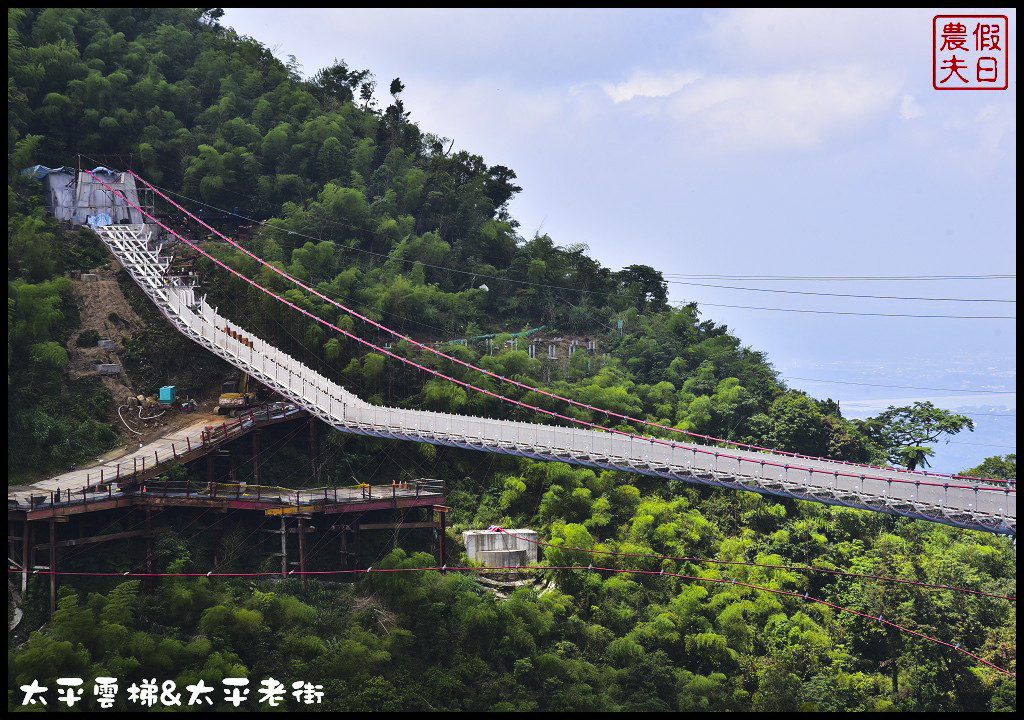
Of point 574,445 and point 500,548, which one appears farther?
point 500,548

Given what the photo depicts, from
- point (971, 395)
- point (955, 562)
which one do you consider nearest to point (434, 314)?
point (955, 562)

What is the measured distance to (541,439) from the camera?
1911 centimetres

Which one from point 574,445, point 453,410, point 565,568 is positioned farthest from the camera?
point 453,410

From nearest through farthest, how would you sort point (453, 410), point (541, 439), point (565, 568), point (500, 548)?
point (541, 439) → point (565, 568) → point (500, 548) → point (453, 410)

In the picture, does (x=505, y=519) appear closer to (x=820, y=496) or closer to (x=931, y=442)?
(x=820, y=496)

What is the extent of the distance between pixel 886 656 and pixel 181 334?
14998 mm

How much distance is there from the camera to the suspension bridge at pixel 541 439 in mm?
16297

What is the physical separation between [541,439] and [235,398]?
22.3 feet

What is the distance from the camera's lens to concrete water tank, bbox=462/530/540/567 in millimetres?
20172

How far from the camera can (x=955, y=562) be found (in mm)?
19703

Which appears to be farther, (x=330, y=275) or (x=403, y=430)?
(x=330, y=275)

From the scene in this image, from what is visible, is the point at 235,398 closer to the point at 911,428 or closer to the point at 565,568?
the point at 565,568

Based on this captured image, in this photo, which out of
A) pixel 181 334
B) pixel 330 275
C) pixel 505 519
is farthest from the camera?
pixel 330 275

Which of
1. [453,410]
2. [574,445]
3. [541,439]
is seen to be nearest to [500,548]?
[541,439]
